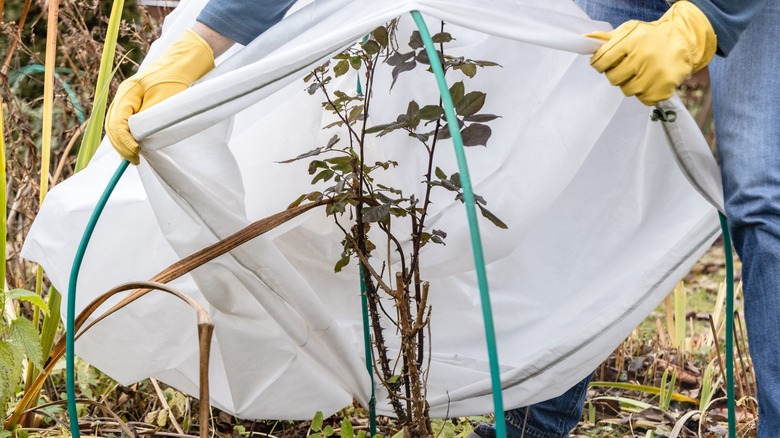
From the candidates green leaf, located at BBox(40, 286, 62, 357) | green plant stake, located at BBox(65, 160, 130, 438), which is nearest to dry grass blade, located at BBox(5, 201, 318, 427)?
green plant stake, located at BBox(65, 160, 130, 438)

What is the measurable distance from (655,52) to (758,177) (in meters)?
0.29

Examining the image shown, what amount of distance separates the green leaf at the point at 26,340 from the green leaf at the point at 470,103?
2.59ft

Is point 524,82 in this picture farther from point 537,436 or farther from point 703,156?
point 537,436

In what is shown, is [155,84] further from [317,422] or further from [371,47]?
[317,422]

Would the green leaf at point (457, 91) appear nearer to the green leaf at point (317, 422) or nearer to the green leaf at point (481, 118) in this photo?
the green leaf at point (481, 118)

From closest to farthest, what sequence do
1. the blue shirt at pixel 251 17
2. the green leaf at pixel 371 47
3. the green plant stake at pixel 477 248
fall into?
the green plant stake at pixel 477 248
the blue shirt at pixel 251 17
the green leaf at pixel 371 47

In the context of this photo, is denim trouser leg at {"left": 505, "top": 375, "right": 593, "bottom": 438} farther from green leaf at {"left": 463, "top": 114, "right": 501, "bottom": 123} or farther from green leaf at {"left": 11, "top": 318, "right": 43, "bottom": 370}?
green leaf at {"left": 11, "top": 318, "right": 43, "bottom": 370}

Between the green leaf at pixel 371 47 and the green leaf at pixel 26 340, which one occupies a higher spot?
the green leaf at pixel 371 47

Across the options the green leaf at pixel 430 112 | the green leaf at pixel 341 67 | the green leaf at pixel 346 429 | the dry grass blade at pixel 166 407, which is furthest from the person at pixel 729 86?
the dry grass blade at pixel 166 407

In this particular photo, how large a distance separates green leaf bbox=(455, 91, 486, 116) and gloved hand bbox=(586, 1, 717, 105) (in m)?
0.19

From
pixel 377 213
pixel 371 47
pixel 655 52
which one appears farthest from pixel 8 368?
pixel 655 52

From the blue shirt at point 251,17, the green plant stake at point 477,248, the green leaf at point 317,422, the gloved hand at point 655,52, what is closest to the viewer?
the green plant stake at point 477,248

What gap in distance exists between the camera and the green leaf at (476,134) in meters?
A: 1.26

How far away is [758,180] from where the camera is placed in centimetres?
124
